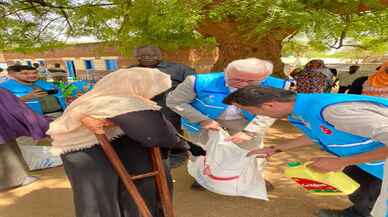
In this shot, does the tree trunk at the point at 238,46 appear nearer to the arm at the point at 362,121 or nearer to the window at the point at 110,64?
the arm at the point at 362,121

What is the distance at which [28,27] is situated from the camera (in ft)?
24.9

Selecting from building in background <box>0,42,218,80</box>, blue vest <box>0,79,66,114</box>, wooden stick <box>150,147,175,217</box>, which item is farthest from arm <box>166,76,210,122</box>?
building in background <box>0,42,218,80</box>

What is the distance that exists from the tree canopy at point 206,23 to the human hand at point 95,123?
2397 mm

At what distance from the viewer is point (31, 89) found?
4.12 m

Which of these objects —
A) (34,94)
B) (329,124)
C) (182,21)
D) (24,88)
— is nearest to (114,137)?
(329,124)

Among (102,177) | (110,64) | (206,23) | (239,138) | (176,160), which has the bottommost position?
(110,64)

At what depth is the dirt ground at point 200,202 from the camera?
9.02ft

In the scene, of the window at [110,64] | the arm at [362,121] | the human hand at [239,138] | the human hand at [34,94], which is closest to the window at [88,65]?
the window at [110,64]

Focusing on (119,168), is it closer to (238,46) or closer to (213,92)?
(213,92)

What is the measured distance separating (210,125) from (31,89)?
2946mm

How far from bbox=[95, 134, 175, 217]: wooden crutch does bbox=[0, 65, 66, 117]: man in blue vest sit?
2.84 meters

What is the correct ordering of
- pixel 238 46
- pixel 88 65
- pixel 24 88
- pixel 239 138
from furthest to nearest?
pixel 88 65, pixel 238 46, pixel 24 88, pixel 239 138

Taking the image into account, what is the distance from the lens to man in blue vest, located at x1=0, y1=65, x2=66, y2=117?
3.98m

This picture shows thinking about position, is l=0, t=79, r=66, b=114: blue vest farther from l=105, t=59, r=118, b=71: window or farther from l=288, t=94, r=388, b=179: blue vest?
l=105, t=59, r=118, b=71: window
